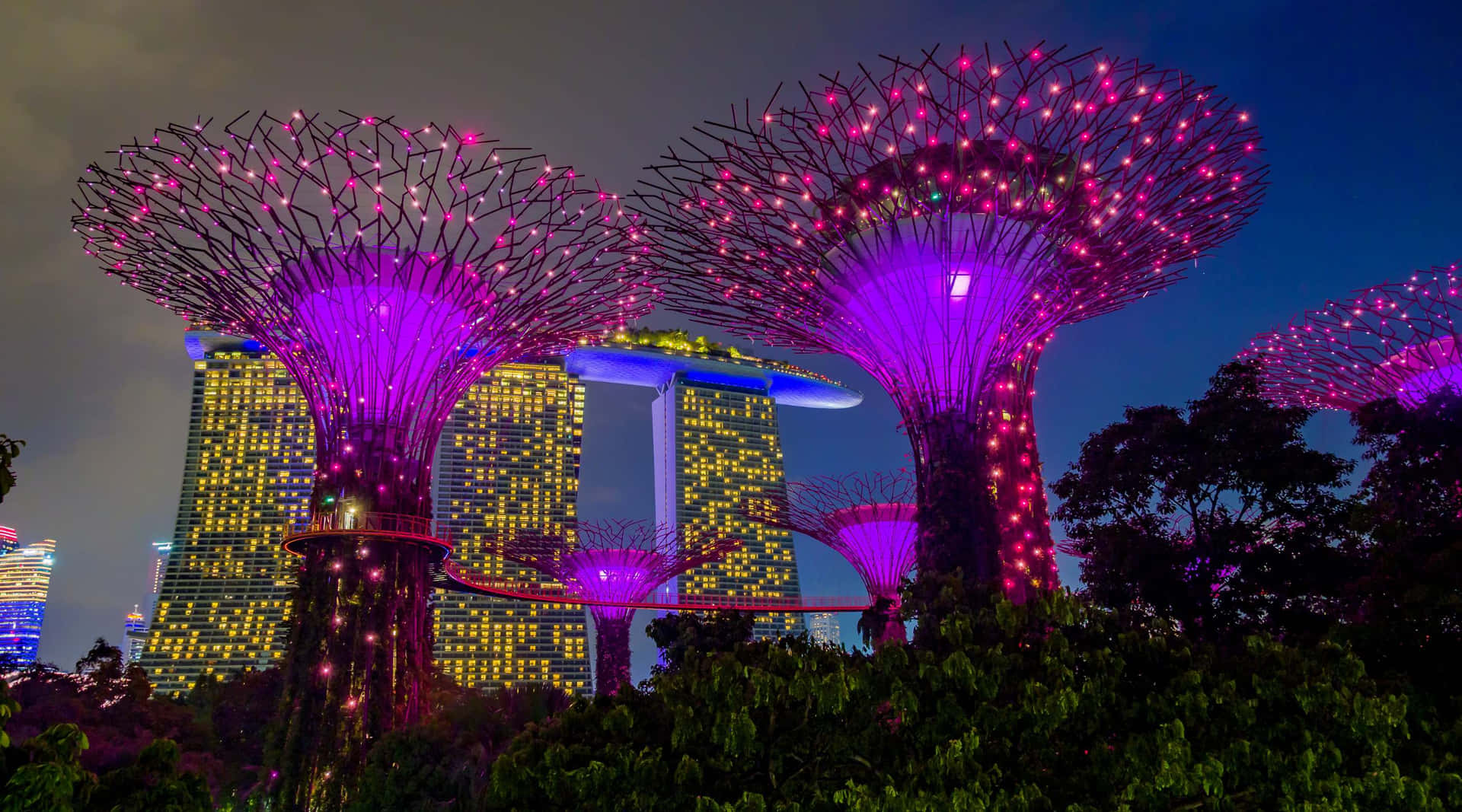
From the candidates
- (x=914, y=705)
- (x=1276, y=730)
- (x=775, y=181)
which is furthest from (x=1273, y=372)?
(x=914, y=705)

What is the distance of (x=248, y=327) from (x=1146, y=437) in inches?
687

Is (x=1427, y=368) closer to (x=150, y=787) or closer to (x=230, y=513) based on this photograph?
(x=150, y=787)

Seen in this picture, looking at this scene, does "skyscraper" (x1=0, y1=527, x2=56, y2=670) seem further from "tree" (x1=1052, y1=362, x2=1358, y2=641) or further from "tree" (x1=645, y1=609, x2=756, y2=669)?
"tree" (x1=1052, y1=362, x2=1358, y2=641)

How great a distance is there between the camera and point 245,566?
78875 mm

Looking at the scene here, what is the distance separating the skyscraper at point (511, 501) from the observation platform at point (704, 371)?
4742 millimetres

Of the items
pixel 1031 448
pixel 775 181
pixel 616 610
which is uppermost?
pixel 775 181

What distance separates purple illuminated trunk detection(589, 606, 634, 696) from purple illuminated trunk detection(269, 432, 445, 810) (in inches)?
679

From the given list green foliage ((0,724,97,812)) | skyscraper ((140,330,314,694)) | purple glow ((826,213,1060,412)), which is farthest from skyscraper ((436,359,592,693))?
green foliage ((0,724,97,812))

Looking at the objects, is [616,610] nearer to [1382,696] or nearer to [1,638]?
[1382,696]

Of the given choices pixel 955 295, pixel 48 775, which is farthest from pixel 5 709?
pixel 955 295

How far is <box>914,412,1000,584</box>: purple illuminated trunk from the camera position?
54.1ft

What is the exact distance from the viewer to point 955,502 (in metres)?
16.9

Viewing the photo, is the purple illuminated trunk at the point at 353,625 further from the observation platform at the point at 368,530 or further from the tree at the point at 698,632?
the tree at the point at 698,632

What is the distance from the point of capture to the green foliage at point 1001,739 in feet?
31.6
